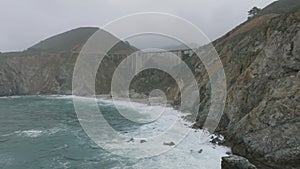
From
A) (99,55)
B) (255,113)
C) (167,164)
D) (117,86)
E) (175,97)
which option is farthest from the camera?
(99,55)

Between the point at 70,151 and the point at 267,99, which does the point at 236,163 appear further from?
the point at 70,151

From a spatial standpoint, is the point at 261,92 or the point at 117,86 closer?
the point at 261,92

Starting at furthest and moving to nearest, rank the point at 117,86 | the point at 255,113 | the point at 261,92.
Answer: the point at 117,86, the point at 261,92, the point at 255,113

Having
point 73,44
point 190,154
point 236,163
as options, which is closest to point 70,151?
point 190,154

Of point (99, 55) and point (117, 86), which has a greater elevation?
point (99, 55)

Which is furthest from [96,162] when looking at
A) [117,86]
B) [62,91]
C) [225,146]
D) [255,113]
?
[62,91]

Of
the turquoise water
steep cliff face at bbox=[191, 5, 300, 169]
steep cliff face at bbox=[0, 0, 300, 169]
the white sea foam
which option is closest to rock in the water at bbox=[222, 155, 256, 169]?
the white sea foam

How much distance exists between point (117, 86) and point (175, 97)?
4479 centimetres

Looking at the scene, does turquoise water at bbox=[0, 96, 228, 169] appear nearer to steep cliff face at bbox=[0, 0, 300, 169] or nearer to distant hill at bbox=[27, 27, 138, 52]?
steep cliff face at bbox=[0, 0, 300, 169]

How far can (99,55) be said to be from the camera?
129 meters

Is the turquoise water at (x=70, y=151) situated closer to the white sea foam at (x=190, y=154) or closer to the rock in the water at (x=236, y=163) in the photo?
the white sea foam at (x=190, y=154)

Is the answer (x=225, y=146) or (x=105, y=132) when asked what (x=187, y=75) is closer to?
(x=105, y=132)

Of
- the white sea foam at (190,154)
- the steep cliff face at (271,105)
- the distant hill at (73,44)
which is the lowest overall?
the white sea foam at (190,154)

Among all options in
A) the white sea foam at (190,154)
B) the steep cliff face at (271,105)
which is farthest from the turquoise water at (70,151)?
the steep cliff face at (271,105)
